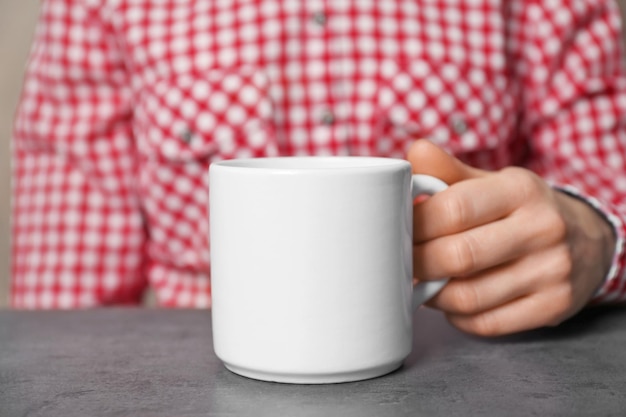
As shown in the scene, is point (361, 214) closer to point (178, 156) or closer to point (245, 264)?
point (245, 264)

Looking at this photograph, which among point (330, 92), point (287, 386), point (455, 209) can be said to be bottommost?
point (287, 386)

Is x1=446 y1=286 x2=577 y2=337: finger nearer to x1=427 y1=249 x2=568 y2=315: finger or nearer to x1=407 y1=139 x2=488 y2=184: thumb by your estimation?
x1=427 y1=249 x2=568 y2=315: finger

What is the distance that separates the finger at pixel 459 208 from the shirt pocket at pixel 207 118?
44 cm

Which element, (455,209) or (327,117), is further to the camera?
(327,117)

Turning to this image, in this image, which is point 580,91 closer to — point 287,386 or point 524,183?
point 524,183

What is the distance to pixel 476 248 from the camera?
573 millimetres

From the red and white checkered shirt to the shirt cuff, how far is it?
217 mm

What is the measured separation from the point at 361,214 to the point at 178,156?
574mm

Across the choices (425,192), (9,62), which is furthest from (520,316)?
(9,62)

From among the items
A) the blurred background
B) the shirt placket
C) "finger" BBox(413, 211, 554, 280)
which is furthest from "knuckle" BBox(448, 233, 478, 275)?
the blurred background

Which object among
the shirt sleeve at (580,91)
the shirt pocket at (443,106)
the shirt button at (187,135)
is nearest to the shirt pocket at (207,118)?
the shirt button at (187,135)

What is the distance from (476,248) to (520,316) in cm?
8

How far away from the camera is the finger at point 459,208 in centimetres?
56

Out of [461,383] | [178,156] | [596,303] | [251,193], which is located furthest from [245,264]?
[178,156]
